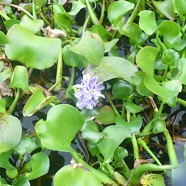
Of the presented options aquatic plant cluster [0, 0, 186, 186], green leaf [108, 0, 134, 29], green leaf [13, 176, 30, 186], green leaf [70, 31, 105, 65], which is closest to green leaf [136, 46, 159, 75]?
aquatic plant cluster [0, 0, 186, 186]

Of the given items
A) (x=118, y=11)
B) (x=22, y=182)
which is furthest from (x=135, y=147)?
(x=118, y=11)

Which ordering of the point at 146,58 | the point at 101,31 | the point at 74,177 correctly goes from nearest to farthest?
the point at 74,177, the point at 146,58, the point at 101,31

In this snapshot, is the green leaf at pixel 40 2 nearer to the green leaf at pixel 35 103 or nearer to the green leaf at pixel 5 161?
the green leaf at pixel 35 103

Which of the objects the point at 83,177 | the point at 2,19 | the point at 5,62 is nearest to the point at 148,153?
the point at 83,177

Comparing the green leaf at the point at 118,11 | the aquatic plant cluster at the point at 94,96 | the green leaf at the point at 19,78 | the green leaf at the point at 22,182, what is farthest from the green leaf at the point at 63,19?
the green leaf at the point at 22,182

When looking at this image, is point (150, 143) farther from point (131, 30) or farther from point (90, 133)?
point (131, 30)

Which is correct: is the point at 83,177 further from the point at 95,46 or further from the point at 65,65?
the point at 65,65

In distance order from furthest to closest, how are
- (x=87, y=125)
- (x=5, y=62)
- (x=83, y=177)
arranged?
(x=5, y=62) < (x=87, y=125) < (x=83, y=177)
